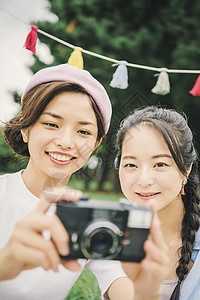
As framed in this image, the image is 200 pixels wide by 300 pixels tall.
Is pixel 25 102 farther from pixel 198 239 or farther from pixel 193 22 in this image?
pixel 193 22

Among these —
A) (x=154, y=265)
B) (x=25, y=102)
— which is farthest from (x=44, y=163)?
(x=154, y=265)

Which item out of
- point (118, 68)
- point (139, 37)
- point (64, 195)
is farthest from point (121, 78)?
point (139, 37)

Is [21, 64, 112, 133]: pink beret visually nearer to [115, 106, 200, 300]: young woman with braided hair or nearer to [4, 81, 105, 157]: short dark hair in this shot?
[4, 81, 105, 157]: short dark hair

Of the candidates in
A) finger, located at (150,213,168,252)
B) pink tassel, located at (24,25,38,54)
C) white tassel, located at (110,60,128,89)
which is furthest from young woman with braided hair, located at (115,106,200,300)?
pink tassel, located at (24,25,38,54)

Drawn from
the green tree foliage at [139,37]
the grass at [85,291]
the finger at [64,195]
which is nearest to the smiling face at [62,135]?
the finger at [64,195]

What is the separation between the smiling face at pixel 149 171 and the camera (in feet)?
3.97

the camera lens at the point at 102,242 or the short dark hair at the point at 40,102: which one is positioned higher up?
the short dark hair at the point at 40,102

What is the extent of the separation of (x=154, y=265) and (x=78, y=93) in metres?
0.68

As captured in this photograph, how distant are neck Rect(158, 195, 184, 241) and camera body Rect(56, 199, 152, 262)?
1.50ft

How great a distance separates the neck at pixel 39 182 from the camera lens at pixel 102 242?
1.45ft

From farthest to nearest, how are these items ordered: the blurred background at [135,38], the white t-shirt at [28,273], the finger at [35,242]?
the blurred background at [135,38] < the white t-shirt at [28,273] < the finger at [35,242]

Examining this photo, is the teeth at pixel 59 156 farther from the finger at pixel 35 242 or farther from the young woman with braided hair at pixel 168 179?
the finger at pixel 35 242

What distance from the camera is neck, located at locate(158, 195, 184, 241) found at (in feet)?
4.32

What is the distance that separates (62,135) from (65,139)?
26 millimetres
